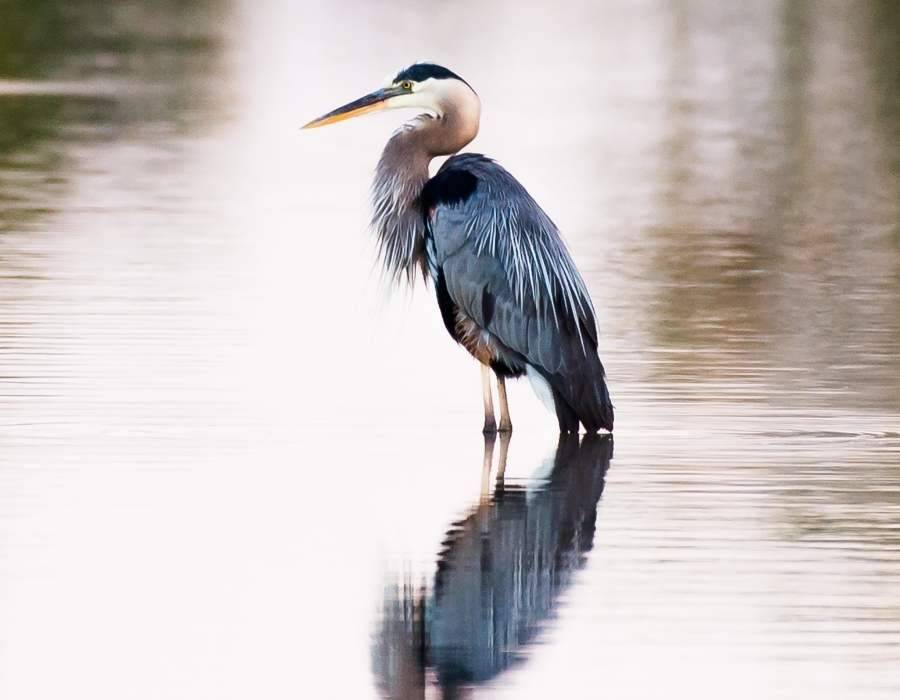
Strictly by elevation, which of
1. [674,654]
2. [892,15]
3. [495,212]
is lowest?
[674,654]

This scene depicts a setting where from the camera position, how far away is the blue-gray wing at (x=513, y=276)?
397 inches

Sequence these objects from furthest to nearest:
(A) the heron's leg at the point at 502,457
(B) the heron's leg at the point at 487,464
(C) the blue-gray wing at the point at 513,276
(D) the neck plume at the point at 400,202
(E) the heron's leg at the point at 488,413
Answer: (D) the neck plume at the point at 400,202, (C) the blue-gray wing at the point at 513,276, (E) the heron's leg at the point at 488,413, (A) the heron's leg at the point at 502,457, (B) the heron's leg at the point at 487,464

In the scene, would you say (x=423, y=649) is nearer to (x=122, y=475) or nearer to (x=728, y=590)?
(x=728, y=590)

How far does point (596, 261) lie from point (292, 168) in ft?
21.7

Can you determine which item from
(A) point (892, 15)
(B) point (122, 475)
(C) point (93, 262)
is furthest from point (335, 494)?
(A) point (892, 15)

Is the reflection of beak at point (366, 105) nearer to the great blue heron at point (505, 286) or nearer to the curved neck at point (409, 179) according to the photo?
the curved neck at point (409, 179)

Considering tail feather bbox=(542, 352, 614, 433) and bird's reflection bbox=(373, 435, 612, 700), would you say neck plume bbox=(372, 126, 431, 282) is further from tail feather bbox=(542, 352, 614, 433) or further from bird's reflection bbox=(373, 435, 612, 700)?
bird's reflection bbox=(373, 435, 612, 700)

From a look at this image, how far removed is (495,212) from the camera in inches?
404

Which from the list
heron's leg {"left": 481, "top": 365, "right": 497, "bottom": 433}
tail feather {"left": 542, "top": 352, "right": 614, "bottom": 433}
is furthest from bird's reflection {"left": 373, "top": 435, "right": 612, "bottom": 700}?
heron's leg {"left": 481, "top": 365, "right": 497, "bottom": 433}

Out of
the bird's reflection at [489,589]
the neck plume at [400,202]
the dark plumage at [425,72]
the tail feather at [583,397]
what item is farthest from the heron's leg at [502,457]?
the dark plumage at [425,72]

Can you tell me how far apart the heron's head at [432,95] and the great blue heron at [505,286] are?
0.38 meters

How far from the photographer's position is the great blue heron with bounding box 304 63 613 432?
32.8ft

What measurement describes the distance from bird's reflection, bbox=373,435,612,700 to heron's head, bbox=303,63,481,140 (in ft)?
7.45

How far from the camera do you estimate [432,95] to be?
1087 centimetres
